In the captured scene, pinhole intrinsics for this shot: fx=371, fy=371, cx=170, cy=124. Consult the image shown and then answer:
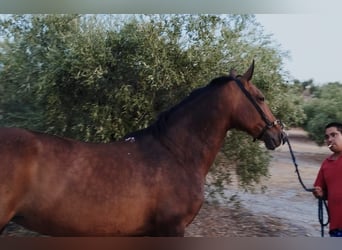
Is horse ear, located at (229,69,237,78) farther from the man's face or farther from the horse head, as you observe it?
the man's face

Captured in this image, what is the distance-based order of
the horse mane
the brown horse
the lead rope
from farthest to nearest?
the lead rope, the horse mane, the brown horse

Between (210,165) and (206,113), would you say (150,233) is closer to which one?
(210,165)

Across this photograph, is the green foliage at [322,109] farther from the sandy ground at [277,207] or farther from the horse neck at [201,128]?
the horse neck at [201,128]

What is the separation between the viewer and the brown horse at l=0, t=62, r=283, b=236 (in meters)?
2.09

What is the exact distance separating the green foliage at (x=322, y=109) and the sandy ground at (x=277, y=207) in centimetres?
7

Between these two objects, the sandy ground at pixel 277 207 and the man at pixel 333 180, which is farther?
the sandy ground at pixel 277 207

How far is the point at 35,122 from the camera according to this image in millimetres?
2486

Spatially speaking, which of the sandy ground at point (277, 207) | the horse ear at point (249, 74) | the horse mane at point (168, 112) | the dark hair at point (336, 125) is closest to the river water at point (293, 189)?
the sandy ground at point (277, 207)


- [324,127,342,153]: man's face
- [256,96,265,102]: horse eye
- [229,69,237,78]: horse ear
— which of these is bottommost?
[324,127,342,153]: man's face

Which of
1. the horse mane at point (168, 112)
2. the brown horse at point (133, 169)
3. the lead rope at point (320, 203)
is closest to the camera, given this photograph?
the brown horse at point (133, 169)

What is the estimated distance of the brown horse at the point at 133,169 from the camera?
6.86 ft

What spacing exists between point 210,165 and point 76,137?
90 centimetres

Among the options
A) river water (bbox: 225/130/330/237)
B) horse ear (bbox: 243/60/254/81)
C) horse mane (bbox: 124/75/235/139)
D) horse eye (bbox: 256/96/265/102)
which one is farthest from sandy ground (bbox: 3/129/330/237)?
horse mane (bbox: 124/75/235/139)

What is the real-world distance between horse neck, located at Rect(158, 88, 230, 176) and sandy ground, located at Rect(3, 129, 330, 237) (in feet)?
1.24
